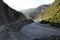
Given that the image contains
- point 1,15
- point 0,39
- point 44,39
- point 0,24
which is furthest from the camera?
point 1,15

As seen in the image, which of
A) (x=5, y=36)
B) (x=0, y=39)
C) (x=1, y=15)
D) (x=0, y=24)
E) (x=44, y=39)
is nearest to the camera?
(x=0, y=39)

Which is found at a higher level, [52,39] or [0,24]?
[0,24]

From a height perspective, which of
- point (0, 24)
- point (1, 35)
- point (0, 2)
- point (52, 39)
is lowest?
→ point (52, 39)

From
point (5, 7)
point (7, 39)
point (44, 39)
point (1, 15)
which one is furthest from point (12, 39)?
point (5, 7)

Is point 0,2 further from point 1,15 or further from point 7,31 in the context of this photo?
point 7,31

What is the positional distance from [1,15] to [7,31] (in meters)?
8.72

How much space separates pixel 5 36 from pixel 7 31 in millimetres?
2541

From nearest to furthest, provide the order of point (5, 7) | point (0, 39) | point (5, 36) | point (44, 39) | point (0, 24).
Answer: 1. point (0, 39)
2. point (5, 36)
3. point (44, 39)
4. point (0, 24)
5. point (5, 7)

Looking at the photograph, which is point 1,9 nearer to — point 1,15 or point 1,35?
point 1,15

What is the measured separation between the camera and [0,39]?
28.5 metres

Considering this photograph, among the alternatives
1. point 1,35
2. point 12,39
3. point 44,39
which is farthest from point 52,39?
point 1,35

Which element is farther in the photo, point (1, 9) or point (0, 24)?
point (1, 9)

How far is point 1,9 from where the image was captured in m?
41.0

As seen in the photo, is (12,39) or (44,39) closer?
(12,39)
